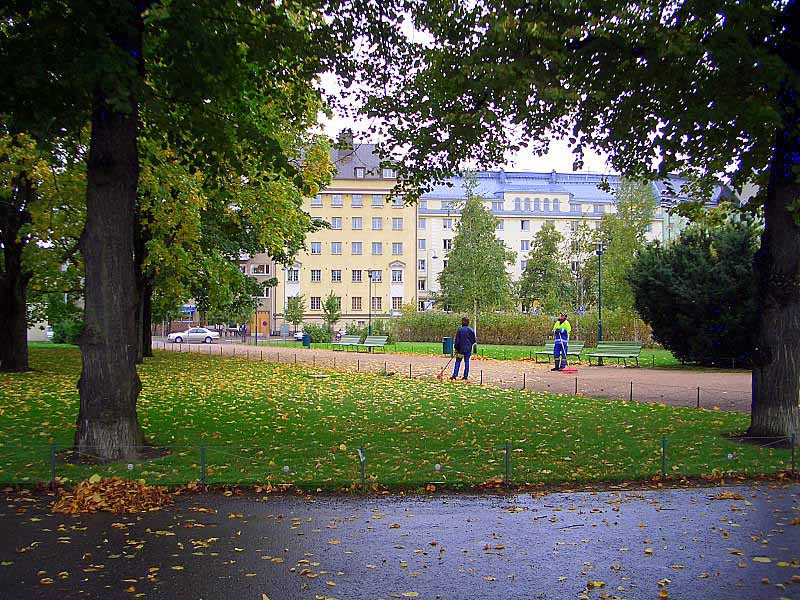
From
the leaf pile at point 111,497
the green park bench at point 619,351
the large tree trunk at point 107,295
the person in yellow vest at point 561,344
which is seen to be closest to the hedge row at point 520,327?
the green park bench at point 619,351

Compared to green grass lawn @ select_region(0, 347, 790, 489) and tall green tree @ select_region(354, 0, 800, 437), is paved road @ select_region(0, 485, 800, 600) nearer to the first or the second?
green grass lawn @ select_region(0, 347, 790, 489)

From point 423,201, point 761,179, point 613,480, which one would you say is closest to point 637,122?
point 761,179

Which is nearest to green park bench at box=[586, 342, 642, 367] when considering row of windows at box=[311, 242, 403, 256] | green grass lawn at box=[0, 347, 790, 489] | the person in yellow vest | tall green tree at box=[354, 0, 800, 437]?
the person in yellow vest

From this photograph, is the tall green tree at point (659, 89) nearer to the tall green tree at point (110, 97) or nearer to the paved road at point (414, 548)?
the tall green tree at point (110, 97)

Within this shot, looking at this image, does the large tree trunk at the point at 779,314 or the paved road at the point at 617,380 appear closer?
the large tree trunk at the point at 779,314

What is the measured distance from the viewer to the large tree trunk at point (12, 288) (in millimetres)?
23156

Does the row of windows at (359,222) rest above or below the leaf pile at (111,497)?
above

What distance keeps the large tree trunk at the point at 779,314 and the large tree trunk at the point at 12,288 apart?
2080cm

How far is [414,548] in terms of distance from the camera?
6637 millimetres

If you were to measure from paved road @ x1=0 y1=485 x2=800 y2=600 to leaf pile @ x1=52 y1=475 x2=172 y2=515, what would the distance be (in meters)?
0.23

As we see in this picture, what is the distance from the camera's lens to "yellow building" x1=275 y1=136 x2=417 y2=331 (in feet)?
287

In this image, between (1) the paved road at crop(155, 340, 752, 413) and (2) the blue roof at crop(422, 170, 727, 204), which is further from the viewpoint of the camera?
(2) the blue roof at crop(422, 170, 727, 204)

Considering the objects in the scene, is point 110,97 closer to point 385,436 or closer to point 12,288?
point 385,436

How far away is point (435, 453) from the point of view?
10.8 m
